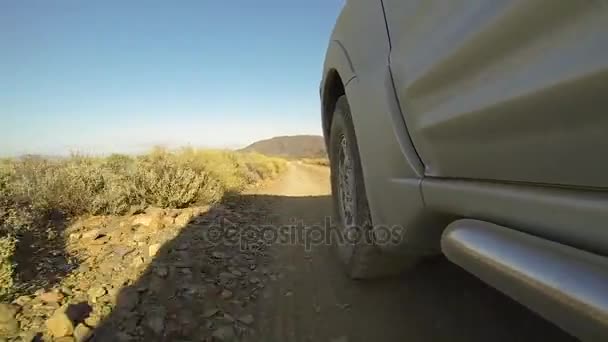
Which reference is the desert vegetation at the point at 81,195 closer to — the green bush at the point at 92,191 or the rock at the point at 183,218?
the green bush at the point at 92,191

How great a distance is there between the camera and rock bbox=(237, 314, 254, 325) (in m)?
2.21

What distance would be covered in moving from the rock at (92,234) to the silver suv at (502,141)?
8.59 ft

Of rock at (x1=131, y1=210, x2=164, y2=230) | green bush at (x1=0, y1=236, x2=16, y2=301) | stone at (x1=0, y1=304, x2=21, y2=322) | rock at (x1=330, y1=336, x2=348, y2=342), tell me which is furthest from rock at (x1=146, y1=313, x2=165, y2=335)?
rock at (x1=131, y1=210, x2=164, y2=230)

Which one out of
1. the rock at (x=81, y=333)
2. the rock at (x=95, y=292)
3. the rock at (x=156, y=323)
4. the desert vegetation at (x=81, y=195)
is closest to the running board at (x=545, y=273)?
the rock at (x=156, y=323)

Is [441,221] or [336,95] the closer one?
[441,221]

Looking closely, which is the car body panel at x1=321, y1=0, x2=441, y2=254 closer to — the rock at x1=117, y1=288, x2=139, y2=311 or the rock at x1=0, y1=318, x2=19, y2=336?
the rock at x1=117, y1=288, x2=139, y2=311

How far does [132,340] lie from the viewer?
6.14 feet

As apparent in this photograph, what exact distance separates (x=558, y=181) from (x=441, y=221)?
476 mm

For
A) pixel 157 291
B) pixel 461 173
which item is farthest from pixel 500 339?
pixel 157 291

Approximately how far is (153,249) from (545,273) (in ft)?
9.00

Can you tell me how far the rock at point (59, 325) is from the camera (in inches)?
71.7

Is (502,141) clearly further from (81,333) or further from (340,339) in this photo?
(81,333)

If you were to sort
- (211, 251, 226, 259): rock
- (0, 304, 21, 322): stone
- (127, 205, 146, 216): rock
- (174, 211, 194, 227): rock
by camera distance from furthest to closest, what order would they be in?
1. (127, 205, 146, 216): rock
2. (174, 211, 194, 227): rock
3. (211, 251, 226, 259): rock
4. (0, 304, 21, 322): stone

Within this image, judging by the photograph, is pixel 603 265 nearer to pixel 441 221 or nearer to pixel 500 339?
pixel 441 221
